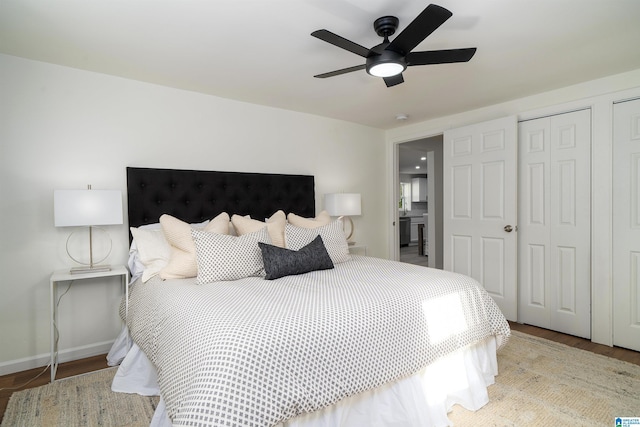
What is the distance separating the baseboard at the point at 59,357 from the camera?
2.32m

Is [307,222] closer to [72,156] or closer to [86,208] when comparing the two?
[86,208]

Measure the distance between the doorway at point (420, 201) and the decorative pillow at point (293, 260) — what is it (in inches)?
98.6

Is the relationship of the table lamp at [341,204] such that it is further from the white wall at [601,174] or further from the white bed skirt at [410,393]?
the white wall at [601,174]

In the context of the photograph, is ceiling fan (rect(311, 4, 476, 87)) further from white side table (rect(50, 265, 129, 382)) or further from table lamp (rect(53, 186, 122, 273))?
white side table (rect(50, 265, 129, 382))

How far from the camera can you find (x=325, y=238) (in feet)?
8.80

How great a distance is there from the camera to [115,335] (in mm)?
2688

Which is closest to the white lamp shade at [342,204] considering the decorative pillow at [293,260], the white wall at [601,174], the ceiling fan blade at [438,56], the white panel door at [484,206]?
the white panel door at [484,206]

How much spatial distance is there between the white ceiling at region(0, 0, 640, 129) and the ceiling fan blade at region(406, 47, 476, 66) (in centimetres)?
22

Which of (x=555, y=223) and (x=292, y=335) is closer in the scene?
(x=292, y=335)

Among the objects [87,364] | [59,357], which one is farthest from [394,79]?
[59,357]

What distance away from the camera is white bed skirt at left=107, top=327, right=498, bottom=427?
1414 mm

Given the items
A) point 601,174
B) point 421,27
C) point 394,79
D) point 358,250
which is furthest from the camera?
point 358,250

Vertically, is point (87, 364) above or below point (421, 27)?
below

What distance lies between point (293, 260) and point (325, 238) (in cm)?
50
